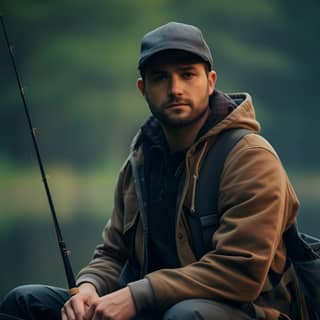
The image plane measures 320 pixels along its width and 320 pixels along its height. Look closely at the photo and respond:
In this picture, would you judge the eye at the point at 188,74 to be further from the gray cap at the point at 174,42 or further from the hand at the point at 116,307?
the hand at the point at 116,307

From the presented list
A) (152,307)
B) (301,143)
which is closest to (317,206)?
(301,143)

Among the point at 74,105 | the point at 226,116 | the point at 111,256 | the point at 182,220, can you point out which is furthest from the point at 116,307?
the point at 74,105

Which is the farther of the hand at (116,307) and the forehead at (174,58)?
the forehead at (174,58)

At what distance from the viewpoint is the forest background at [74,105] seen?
5434mm

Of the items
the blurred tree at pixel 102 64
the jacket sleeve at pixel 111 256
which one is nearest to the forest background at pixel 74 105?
the blurred tree at pixel 102 64

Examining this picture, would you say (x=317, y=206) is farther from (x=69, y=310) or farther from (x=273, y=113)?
(x=69, y=310)

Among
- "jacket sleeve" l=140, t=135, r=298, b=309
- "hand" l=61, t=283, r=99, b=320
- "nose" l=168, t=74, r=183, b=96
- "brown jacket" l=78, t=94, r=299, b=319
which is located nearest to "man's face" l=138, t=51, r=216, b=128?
"nose" l=168, t=74, r=183, b=96

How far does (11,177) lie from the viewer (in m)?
5.42

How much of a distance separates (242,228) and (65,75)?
277 cm

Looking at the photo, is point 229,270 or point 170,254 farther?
point 170,254

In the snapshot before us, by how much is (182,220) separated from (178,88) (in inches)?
16.3

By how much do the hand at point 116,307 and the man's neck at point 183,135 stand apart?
1.85ft

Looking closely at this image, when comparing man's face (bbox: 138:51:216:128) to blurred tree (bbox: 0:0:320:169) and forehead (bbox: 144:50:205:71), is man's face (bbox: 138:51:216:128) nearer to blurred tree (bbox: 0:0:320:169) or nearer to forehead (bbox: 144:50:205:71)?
forehead (bbox: 144:50:205:71)

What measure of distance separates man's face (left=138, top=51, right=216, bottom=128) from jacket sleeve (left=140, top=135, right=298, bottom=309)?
1.00 feet
